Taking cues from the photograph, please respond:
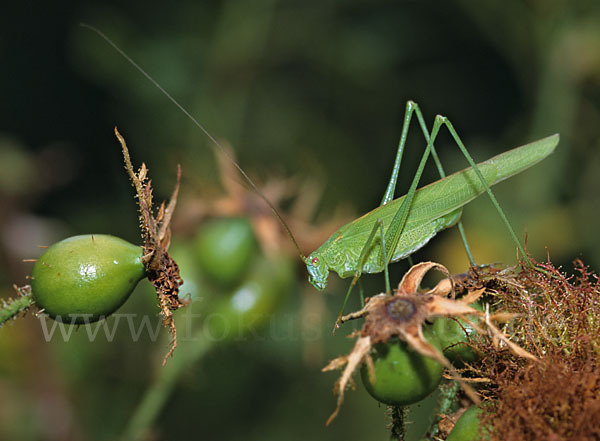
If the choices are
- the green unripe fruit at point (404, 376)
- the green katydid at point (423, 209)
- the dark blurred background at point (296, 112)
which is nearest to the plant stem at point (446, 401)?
the green unripe fruit at point (404, 376)

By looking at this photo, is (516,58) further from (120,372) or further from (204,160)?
(120,372)

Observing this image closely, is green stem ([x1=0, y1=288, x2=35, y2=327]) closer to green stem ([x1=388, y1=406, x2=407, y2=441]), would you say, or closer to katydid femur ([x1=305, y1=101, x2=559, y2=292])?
green stem ([x1=388, y1=406, x2=407, y2=441])

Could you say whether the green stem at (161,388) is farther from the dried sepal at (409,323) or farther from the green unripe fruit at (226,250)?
the dried sepal at (409,323)

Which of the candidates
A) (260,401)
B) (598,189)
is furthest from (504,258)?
(260,401)

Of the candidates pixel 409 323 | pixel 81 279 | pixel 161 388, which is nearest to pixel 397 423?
pixel 409 323

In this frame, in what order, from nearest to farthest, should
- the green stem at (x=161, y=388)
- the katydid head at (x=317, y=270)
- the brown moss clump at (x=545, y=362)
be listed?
the brown moss clump at (x=545, y=362), the green stem at (x=161, y=388), the katydid head at (x=317, y=270)

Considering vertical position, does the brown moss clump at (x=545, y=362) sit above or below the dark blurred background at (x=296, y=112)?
below
